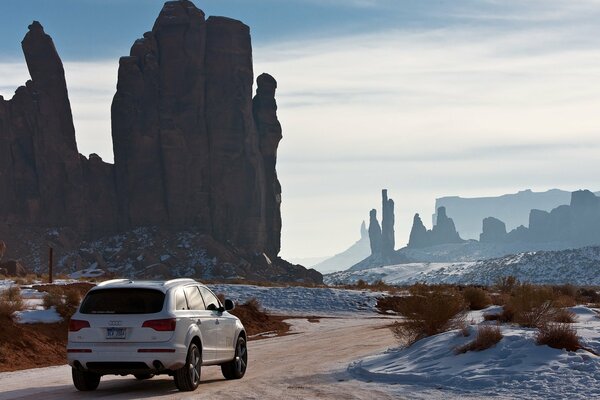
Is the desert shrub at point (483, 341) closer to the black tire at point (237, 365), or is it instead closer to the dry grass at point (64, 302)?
the black tire at point (237, 365)

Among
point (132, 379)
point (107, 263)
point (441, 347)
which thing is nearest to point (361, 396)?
point (441, 347)

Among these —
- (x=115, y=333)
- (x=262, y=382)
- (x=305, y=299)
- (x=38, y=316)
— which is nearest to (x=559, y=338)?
(x=262, y=382)

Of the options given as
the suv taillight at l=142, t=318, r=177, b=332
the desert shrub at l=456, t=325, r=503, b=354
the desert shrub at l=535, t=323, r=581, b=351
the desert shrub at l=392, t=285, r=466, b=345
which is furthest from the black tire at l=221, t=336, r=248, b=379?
the desert shrub at l=535, t=323, r=581, b=351

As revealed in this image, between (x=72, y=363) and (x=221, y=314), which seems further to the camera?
(x=221, y=314)

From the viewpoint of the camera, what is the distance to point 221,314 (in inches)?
690

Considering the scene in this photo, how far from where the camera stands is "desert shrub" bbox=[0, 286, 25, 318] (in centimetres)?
2622

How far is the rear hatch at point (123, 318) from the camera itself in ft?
49.4

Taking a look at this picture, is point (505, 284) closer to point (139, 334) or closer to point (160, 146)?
point (139, 334)

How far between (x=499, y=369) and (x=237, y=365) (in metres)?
4.92

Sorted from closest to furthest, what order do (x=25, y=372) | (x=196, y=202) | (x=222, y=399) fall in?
1. (x=222, y=399)
2. (x=25, y=372)
3. (x=196, y=202)

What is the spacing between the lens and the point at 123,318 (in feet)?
49.8

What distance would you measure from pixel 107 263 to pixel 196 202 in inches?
746

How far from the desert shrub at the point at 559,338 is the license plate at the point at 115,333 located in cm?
728

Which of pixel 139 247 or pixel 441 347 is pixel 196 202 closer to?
pixel 139 247
